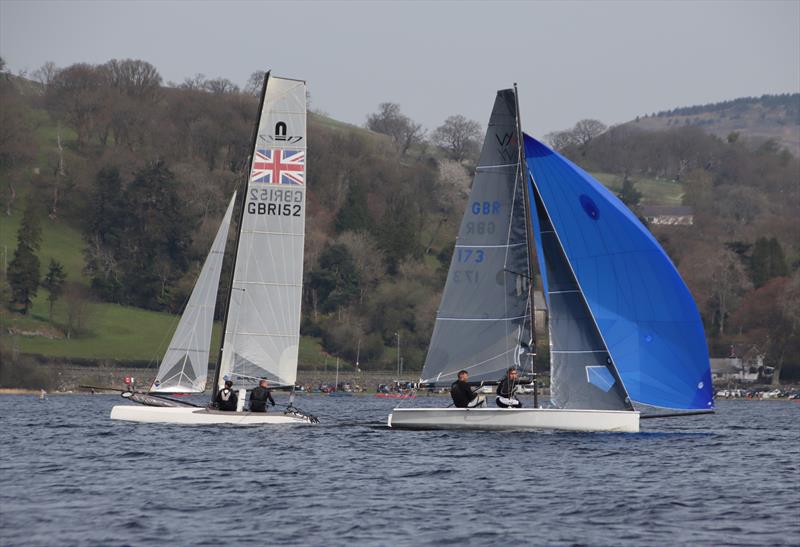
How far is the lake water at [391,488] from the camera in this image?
18.3 metres

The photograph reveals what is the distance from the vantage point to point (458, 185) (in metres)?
151

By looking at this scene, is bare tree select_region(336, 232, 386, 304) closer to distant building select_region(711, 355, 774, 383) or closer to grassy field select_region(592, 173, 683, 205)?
distant building select_region(711, 355, 774, 383)

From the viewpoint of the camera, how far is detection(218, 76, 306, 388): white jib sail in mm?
34438

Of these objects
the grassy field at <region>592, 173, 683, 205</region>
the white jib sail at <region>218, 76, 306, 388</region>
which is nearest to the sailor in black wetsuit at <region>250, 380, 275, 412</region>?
the white jib sail at <region>218, 76, 306, 388</region>

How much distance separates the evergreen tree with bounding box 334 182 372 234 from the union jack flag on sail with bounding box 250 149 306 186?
94332mm

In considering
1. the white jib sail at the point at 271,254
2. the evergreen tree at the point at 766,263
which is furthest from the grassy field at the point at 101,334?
the white jib sail at the point at 271,254

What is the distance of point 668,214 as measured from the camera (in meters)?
168

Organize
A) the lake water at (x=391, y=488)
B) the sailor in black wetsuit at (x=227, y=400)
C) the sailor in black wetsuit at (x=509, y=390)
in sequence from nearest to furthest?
the lake water at (x=391, y=488) < the sailor in black wetsuit at (x=509, y=390) < the sailor in black wetsuit at (x=227, y=400)

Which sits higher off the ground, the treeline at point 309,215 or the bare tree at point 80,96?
the bare tree at point 80,96

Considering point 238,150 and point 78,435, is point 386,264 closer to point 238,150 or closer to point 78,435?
point 238,150

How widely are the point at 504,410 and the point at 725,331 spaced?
95324 millimetres

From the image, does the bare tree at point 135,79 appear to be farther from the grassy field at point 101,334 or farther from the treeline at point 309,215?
the grassy field at point 101,334

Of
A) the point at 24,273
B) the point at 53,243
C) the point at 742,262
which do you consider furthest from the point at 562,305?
the point at 742,262

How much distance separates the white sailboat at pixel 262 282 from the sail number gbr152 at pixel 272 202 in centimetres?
3
